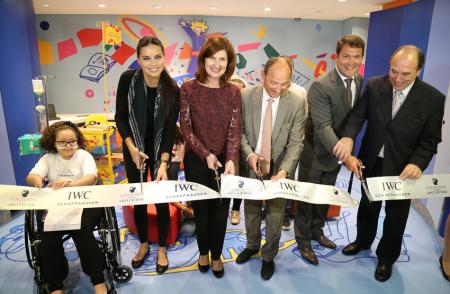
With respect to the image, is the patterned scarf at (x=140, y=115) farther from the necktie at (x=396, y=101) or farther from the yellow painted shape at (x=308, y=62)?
the yellow painted shape at (x=308, y=62)

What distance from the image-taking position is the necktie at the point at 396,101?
206 cm

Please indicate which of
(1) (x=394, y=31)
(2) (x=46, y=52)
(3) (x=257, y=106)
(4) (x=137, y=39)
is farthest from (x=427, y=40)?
(2) (x=46, y=52)

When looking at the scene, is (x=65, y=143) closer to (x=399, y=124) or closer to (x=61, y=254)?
(x=61, y=254)

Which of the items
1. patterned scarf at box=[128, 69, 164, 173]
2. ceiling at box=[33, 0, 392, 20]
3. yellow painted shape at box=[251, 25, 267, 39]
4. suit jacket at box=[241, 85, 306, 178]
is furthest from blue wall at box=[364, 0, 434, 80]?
patterned scarf at box=[128, 69, 164, 173]

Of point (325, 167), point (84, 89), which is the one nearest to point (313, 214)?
point (325, 167)

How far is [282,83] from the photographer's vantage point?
6.64ft

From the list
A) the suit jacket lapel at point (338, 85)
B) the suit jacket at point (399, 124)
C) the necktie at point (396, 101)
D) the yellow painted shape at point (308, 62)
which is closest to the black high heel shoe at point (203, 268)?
the suit jacket at point (399, 124)

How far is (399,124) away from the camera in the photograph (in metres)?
2.04

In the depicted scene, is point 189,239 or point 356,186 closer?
point 189,239

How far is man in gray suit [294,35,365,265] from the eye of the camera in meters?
2.19

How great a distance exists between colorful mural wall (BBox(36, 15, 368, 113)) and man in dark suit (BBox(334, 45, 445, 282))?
5732 millimetres

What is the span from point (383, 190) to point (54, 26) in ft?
24.6

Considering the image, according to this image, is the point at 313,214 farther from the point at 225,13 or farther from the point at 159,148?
the point at 225,13

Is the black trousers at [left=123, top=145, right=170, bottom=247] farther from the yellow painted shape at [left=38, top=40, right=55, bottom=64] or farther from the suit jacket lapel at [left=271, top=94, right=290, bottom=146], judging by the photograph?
the yellow painted shape at [left=38, top=40, right=55, bottom=64]
